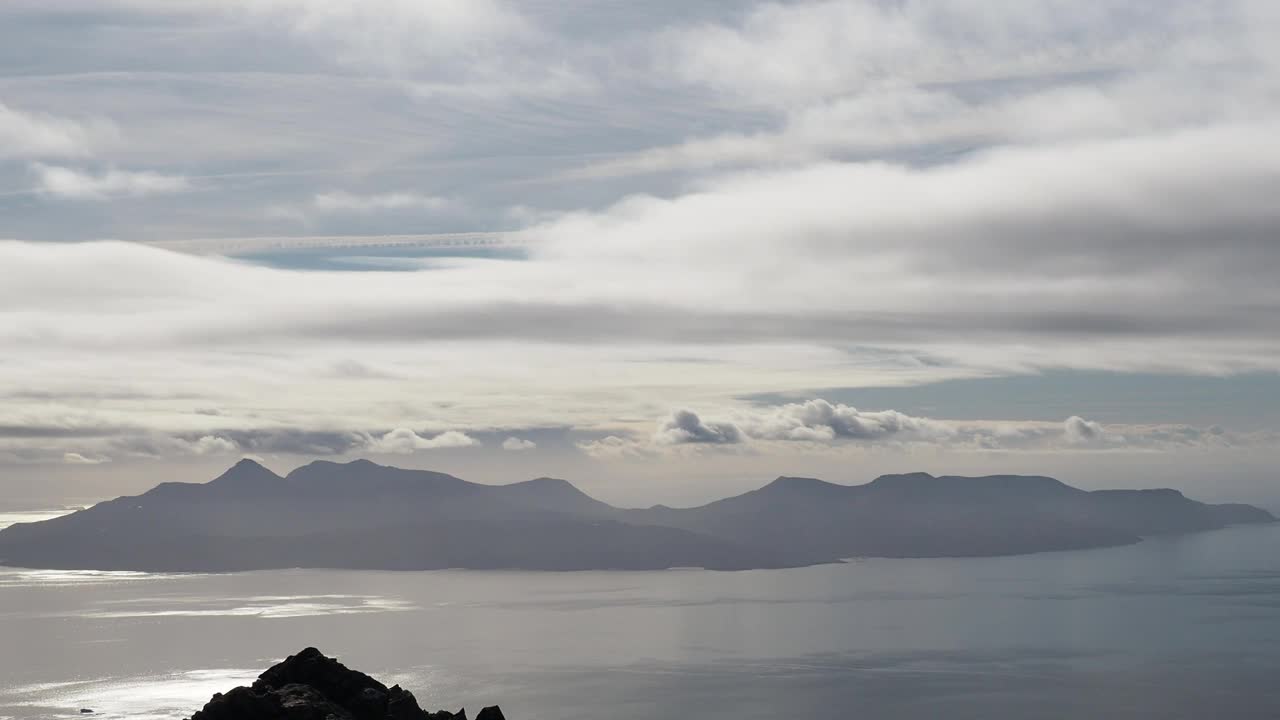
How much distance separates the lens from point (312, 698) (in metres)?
100

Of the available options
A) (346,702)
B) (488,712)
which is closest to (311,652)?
(346,702)

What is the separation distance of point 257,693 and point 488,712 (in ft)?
73.7

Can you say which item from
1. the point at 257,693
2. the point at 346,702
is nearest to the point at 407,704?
the point at 346,702

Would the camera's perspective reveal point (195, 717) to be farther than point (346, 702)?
No

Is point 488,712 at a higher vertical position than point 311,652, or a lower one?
lower

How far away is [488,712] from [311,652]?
1858cm

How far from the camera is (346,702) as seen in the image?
10400 centimetres

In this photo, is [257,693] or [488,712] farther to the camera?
[488,712]

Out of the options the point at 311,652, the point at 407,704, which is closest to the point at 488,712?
the point at 407,704

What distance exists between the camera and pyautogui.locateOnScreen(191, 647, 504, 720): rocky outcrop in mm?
97312

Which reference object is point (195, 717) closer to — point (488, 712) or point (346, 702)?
point (346, 702)

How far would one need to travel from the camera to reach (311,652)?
10700 centimetres

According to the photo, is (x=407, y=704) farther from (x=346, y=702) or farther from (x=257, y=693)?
(x=257, y=693)

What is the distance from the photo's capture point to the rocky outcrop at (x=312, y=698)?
319 feet
